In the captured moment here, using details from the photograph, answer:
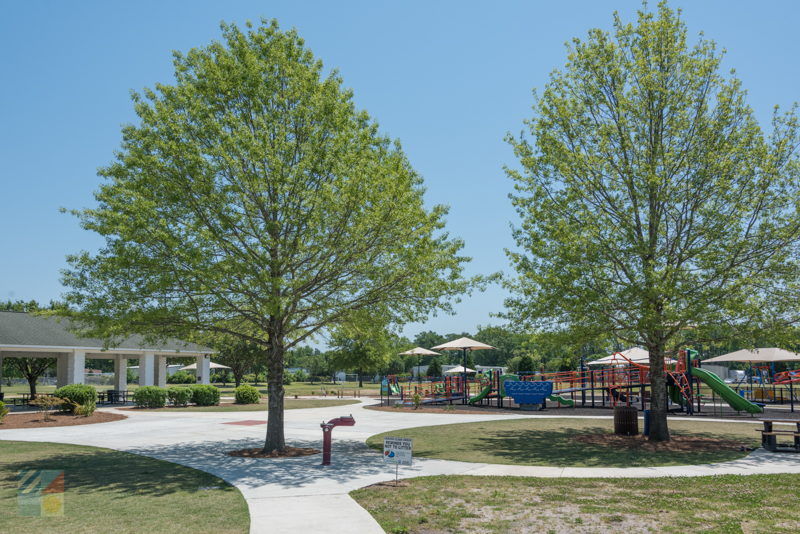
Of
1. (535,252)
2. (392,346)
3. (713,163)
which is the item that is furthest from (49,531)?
(713,163)

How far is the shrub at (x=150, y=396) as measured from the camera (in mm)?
30469

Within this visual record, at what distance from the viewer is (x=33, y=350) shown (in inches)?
1159

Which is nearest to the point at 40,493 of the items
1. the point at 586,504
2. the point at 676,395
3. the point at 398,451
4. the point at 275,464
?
the point at 275,464

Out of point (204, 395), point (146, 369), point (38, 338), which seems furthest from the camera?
point (146, 369)

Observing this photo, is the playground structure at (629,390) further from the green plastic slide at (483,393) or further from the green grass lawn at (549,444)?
the green grass lawn at (549,444)

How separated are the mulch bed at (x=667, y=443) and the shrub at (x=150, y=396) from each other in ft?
72.4

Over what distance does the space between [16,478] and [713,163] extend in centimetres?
1738

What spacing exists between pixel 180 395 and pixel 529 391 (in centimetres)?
1825

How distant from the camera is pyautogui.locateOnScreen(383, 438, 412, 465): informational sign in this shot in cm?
→ 1030

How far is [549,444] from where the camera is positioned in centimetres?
1620

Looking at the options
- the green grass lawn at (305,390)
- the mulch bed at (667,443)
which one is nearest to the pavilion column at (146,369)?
the green grass lawn at (305,390)

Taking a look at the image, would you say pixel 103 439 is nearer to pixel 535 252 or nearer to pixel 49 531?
pixel 49 531

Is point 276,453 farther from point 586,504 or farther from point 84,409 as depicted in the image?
point 84,409

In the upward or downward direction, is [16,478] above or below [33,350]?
below
